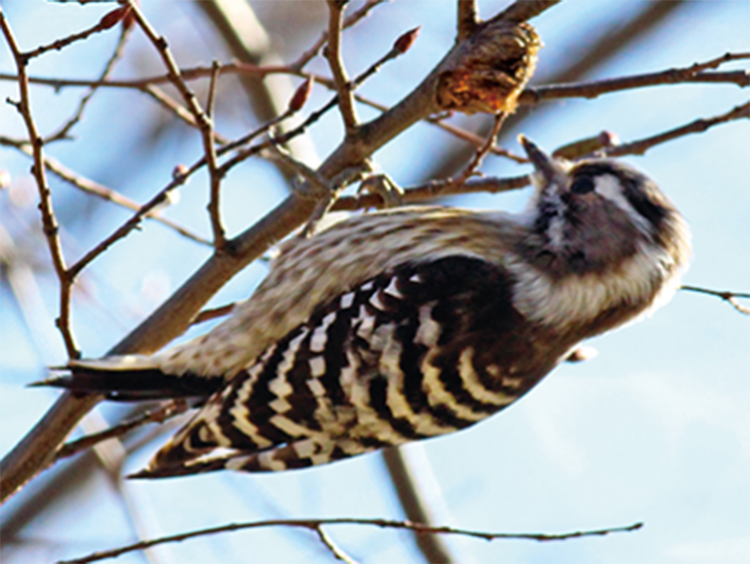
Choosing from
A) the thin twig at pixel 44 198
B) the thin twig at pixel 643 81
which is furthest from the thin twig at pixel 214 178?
the thin twig at pixel 643 81

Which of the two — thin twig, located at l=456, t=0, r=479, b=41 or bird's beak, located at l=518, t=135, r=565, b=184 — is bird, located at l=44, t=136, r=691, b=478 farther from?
thin twig, located at l=456, t=0, r=479, b=41

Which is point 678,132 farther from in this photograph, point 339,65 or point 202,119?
point 202,119

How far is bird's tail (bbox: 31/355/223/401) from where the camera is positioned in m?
2.92

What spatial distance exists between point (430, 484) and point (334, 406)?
110 centimetres

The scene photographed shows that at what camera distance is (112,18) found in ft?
8.24

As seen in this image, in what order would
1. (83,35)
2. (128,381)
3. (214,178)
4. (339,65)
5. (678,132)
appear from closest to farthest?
(83,35) < (339,65) < (214,178) < (128,381) < (678,132)

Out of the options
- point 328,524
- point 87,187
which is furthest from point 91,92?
point 328,524

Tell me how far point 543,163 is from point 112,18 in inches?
69.3

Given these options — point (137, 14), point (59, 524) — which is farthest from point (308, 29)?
point (137, 14)

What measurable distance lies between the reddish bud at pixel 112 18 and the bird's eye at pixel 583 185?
1.76 metres

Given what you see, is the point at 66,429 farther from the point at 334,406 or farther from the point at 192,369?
the point at 334,406

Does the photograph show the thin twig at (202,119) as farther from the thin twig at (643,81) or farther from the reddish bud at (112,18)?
the thin twig at (643,81)

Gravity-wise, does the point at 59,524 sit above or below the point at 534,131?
below

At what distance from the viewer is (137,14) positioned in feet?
8.14
